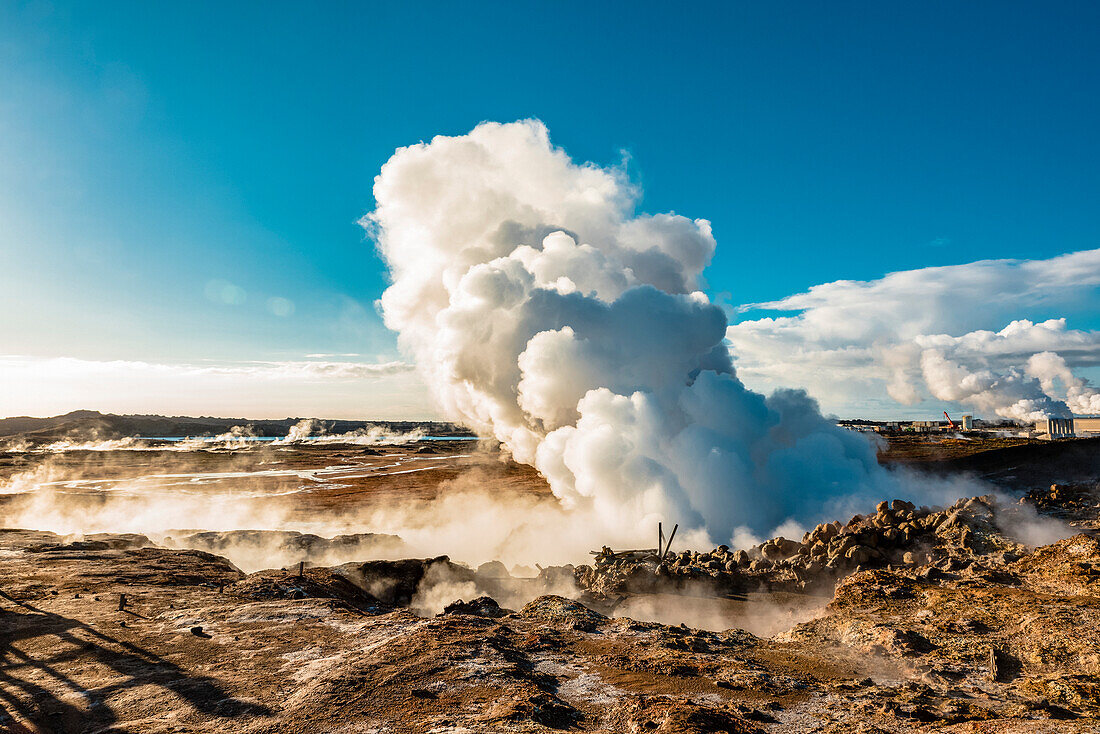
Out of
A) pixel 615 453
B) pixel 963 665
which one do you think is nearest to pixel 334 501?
pixel 615 453

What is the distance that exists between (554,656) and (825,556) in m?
13.9

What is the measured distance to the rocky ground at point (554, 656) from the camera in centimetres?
870

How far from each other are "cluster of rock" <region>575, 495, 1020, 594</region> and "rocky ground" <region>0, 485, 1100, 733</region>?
0.17 metres

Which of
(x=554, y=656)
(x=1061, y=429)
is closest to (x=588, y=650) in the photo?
(x=554, y=656)

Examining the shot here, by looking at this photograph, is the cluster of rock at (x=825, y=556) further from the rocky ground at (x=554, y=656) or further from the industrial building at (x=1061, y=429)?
the industrial building at (x=1061, y=429)

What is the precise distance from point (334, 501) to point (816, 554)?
1572 inches

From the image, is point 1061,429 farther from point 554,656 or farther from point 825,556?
point 554,656

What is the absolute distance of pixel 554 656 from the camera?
1174cm

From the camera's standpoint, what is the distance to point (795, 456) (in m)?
34.9

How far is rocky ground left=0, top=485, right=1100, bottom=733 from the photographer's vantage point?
870cm

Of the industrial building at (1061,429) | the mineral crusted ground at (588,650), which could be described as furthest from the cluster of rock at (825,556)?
the industrial building at (1061,429)

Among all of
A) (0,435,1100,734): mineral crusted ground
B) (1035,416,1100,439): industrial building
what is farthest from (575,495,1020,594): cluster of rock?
(1035,416,1100,439): industrial building

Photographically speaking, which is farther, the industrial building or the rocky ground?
the industrial building

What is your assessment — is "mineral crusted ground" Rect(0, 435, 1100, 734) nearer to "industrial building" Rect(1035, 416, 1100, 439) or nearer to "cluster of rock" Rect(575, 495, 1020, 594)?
"cluster of rock" Rect(575, 495, 1020, 594)
